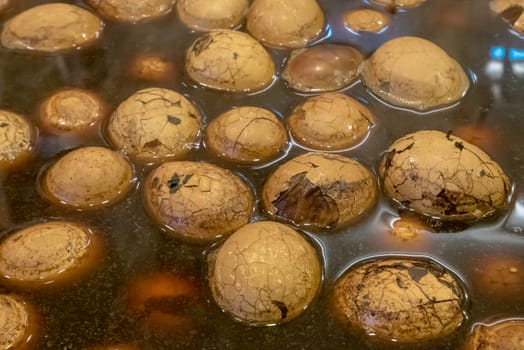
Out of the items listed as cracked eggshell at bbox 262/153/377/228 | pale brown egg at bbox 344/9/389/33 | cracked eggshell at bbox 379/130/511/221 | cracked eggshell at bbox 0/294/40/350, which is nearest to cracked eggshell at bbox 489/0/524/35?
pale brown egg at bbox 344/9/389/33

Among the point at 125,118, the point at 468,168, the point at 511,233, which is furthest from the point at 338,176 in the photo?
the point at 125,118

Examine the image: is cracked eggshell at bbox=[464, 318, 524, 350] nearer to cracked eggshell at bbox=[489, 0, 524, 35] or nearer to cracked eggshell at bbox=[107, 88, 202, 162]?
cracked eggshell at bbox=[107, 88, 202, 162]

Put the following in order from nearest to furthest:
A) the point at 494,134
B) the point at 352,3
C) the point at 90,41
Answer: the point at 494,134
the point at 90,41
the point at 352,3

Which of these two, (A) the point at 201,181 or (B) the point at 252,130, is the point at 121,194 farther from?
(B) the point at 252,130

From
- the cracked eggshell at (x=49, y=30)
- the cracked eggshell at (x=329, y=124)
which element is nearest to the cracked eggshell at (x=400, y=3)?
the cracked eggshell at (x=329, y=124)

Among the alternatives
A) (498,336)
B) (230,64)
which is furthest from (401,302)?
(230,64)

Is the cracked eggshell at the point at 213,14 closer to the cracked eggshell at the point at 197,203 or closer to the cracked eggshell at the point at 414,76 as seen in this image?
the cracked eggshell at the point at 414,76
